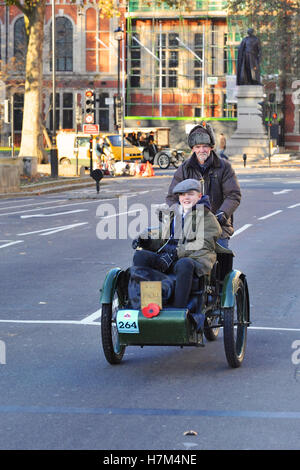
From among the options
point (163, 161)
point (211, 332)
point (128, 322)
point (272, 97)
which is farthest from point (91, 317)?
point (272, 97)

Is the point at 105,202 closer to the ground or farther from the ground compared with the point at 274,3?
closer to the ground

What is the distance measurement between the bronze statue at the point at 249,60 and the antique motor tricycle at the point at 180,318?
→ 54955mm

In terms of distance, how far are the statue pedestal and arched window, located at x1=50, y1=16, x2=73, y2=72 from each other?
20.9m

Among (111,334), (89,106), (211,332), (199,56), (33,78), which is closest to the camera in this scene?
(111,334)

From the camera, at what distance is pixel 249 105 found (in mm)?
63594

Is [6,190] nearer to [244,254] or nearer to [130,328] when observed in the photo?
[244,254]

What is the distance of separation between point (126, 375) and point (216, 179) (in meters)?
2.12

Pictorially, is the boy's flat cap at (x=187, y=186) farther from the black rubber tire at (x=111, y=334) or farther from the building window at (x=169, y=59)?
the building window at (x=169, y=59)

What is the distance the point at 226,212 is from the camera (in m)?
9.23

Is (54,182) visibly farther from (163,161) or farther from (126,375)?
(126,375)

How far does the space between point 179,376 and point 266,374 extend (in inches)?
26.0

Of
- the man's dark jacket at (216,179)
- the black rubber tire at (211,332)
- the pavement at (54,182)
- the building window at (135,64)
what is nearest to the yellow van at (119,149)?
the pavement at (54,182)

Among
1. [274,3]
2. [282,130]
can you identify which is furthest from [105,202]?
[282,130]

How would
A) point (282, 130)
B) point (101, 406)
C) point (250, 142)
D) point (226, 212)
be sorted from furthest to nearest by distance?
Answer: point (282, 130), point (250, 142), point (226, 212), point (101, 406)
